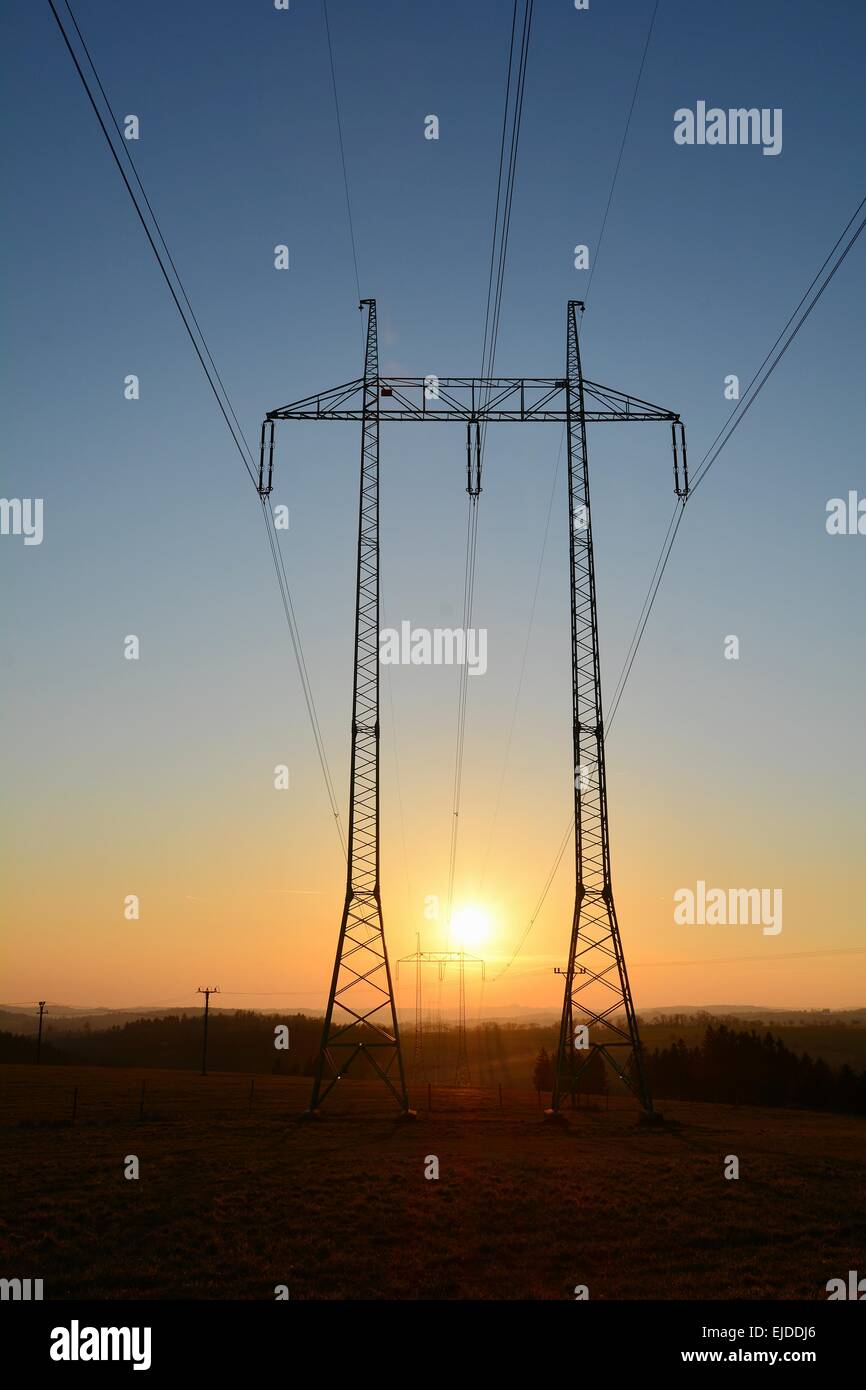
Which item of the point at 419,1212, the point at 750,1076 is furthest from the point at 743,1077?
the point at 419,1212

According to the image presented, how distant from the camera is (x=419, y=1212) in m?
25.8

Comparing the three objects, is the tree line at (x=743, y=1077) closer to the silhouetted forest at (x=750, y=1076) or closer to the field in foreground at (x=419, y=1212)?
the silhouetted forest at (x=750, y=1076)

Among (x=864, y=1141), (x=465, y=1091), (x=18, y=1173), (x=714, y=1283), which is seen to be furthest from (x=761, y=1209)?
(x=465, y=1091)

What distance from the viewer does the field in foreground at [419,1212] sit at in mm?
19938

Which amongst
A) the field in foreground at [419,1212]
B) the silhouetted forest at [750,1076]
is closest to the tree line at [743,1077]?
the silhouetted forest at [750,1076]

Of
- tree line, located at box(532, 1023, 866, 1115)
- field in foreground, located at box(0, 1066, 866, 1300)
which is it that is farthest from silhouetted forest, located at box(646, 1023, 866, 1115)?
field in foreground, located at box(0, 1066, 866, 1300)

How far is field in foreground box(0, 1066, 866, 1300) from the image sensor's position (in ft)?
65.4

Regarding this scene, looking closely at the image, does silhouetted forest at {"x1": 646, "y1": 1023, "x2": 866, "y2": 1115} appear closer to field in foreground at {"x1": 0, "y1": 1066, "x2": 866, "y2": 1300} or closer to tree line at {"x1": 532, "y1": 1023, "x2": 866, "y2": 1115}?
tree line at {"x1": 532, "y1": 1023, "x2": 866, "y2": 1115}

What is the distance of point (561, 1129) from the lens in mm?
48125

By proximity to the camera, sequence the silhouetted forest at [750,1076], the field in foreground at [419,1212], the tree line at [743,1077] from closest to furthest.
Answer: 1. the field in foreground at [419,1212]
2. the silhouetted forest at [750,1076]
3. the tree line at [743,1077]

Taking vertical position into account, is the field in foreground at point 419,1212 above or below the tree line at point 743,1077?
above

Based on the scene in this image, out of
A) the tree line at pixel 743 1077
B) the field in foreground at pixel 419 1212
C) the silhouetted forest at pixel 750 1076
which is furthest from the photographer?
the tree line at pixel 743 1077

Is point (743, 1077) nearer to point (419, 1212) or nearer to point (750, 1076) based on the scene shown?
point (750, 1076)
